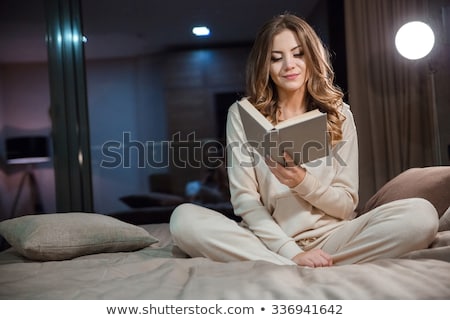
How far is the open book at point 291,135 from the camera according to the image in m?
0.84

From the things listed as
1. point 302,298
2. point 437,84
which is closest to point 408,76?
point 437,84

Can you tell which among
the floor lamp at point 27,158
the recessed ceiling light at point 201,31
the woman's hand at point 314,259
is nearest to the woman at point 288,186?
the woman's hand at point 314,259

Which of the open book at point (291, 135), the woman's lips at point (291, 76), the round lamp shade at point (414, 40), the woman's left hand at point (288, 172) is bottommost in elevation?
the woman's left hand at point (288, 172)

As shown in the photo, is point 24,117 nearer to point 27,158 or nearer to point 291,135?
point 27,158

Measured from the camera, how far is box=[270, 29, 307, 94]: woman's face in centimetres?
102

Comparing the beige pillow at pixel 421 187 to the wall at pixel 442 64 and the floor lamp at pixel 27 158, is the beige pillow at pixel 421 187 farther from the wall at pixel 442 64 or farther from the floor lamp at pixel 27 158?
the floor lamp at pixel 27 158

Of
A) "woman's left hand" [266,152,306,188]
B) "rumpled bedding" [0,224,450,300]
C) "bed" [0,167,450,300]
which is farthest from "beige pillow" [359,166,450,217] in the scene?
"woman's left hand" [266,152,306,188]

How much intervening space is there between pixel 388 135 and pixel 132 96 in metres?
0.66

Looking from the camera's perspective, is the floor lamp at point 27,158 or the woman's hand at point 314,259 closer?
the woman's hand at point 314,259

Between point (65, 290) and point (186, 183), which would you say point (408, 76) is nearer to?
point (186, 183)

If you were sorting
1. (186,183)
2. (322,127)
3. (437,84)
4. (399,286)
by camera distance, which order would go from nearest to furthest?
1. (399,286)
2. (322,127)
3. (437,84)
4. (186,183)

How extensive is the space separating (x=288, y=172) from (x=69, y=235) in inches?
19.8

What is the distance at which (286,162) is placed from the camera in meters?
0.92

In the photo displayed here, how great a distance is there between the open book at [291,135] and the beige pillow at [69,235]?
0.42 metres
